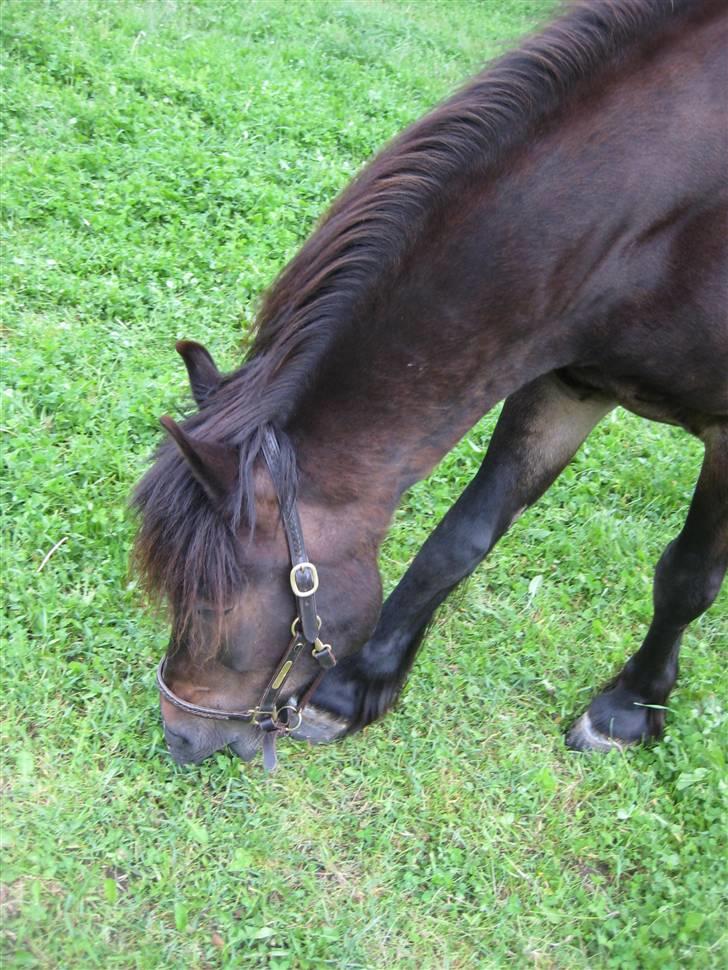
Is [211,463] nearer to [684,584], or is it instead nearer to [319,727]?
[319,727]

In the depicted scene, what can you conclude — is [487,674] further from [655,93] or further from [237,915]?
[655,93]

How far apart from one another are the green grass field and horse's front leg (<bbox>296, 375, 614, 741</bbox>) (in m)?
0.12

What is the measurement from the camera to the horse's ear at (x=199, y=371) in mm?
1893

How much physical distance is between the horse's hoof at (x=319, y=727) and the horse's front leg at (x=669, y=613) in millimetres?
702

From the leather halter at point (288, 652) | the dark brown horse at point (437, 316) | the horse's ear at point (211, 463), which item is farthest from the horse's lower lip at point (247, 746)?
the horse's ear at point (211, 463)

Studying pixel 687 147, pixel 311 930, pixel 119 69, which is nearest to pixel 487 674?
pixel 311 930

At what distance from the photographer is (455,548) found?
103 inches

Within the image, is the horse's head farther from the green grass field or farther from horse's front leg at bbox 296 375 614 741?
horse's front leg at bbox 296 375 614 741

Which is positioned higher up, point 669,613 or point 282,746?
point 669,613

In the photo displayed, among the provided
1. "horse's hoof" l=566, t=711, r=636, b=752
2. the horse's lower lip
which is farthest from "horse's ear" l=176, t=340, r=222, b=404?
"horse's hoof" l=566, t=711, r=636, b=752

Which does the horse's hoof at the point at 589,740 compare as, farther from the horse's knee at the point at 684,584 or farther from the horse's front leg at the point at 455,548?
the horse's front leg at the point at 455,548

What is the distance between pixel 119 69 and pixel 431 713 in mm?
4323

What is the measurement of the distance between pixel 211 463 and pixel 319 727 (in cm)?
119

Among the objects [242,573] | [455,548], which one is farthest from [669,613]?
[242,573]
